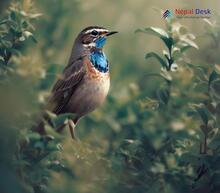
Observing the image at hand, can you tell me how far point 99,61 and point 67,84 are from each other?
0.43 meters

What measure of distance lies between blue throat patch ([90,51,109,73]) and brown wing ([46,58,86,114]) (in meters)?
0.12

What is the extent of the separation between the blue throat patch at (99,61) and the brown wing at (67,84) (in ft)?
0.39

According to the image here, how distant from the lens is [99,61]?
6086mm

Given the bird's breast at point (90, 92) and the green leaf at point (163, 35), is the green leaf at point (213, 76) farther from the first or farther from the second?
the bird's breast at point (90, 92)

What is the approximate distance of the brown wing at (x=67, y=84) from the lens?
5629mm

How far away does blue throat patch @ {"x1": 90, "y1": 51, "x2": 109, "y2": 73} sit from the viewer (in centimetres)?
601

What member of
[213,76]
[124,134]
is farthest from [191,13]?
[124,134]

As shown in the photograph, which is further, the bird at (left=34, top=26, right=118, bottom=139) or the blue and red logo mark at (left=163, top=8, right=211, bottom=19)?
the bird at (left=34, top=26, right=118, bottom=139)

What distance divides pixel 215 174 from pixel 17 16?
53.2 inches

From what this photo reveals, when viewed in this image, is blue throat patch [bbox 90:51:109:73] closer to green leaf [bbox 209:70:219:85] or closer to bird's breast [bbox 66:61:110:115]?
bird's breast [bbox 66:61:110:115]

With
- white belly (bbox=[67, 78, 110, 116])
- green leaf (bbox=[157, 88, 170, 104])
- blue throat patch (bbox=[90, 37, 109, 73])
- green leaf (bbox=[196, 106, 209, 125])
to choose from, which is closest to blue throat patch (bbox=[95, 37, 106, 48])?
blue throat patch (bbox=[90, 37, 109, 73])

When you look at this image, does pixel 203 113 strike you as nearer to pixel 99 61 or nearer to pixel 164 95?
pixel 164 95

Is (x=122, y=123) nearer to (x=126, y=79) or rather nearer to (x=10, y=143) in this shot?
(x=10, y=143)

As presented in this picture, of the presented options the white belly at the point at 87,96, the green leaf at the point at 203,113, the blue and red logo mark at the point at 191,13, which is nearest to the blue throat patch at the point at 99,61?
the white belly at the point at 87,96
